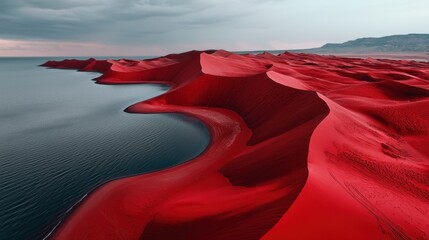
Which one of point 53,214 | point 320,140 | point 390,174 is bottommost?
point 53,214

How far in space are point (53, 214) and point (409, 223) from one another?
1524 centimetres

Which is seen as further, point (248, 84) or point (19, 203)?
point (248, 84)

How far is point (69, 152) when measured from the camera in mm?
20828

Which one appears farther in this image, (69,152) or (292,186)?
(69,152)

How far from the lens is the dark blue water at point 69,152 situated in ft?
44.3

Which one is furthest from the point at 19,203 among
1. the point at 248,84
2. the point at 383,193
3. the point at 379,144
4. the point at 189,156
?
the point at 248,84

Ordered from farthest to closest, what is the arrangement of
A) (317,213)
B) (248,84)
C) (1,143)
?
(248,84)
(1,143)
(317,213)

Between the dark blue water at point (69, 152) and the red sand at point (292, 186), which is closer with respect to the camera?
the red sand at point (292, 186)

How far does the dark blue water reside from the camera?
1350cm

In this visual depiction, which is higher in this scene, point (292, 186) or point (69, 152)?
point (292, 186)

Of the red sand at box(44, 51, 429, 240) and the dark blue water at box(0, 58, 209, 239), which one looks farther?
the dark blue water at box(0, 58, 209, 239)

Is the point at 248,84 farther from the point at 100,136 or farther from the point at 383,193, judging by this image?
the point at 383,193

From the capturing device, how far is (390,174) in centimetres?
1220

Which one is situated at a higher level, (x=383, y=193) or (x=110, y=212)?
(x=383, y=193)
